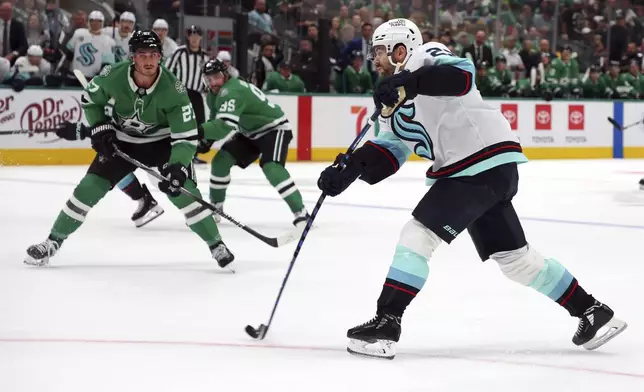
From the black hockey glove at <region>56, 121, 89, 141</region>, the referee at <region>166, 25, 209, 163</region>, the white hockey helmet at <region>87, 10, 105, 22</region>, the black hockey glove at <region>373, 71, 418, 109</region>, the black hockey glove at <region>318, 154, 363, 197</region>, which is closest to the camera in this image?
the black hockey glove at <region>373, 71, 418, 109</region>

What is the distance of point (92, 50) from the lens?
34.7 feet

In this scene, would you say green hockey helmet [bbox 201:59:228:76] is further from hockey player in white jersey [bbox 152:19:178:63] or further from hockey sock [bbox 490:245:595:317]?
hockey player in white jersey [bbox 152:19:178:63]

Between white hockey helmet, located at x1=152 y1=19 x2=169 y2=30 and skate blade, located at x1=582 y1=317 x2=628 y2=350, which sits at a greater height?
white hockey helmet, located at x1=152 y1=19 x2=169 y2=30

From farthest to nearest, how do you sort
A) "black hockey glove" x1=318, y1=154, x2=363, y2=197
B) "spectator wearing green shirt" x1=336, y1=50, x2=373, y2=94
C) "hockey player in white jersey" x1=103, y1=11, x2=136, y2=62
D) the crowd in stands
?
"spectator wearing green shirt" x1=336, y1=50, x2=373, y2=94 < the crowd in stands < "hockey player in white jersey" x1=103, y1=11, x2=136, y2=62 < "black hockey glove" x1=318, y1=154, x2=363, y2=197

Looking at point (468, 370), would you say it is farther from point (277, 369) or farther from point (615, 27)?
point (615, 27)

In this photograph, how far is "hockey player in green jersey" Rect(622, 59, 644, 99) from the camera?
15336 millimetres

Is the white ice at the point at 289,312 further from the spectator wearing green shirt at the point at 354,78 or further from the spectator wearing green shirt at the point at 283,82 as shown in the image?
the spectator wearing green shirt at the point at 354,78

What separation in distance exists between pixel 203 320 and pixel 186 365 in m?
0.66

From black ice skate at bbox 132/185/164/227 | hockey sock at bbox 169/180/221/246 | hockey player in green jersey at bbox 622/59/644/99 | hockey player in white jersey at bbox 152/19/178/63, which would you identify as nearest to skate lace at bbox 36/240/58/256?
hockey sock at bbox 169/180/221/246

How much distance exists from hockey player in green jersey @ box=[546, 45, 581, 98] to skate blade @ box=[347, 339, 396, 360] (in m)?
12.1

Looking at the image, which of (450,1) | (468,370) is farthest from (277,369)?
(450,1)

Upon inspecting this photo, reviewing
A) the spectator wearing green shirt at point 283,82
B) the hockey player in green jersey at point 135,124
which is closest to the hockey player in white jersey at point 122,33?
the spectator wearing green shirt at point 283,82

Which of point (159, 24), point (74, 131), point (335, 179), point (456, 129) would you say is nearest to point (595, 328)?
point (456, 129)

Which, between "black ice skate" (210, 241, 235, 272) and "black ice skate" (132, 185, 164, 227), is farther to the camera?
"black ice skate" (132, 185, 164, 227)
